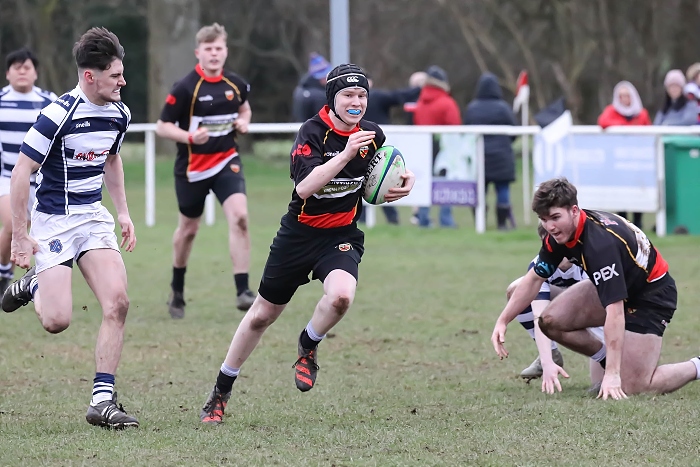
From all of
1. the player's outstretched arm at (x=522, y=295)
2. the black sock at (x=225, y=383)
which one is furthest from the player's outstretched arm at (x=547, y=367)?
the black sock at (x=225, y=383)

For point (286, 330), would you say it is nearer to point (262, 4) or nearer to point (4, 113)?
point (4, 113)

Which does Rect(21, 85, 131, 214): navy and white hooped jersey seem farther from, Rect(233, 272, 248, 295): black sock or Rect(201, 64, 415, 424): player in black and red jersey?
Rect(233, 272, 248, 295): black sock

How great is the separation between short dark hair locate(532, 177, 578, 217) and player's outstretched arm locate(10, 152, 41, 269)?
2.63 meters

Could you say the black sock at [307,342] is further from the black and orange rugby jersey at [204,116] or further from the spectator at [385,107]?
the spectator at [385,107]

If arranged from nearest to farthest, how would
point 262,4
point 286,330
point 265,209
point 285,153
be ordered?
point 286,330, point 265,209, point 285,153, point 262,4

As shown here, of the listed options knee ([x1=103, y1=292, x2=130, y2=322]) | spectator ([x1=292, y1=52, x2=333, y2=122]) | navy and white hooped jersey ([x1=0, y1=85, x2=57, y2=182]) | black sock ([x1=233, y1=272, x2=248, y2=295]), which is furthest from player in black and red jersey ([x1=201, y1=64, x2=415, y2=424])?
spectator ([x1=292, y1=52, x2=333, y2=122])

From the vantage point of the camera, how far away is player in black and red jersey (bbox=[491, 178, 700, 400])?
6.21 m

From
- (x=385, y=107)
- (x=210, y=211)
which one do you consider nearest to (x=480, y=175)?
(x=385, y=107)

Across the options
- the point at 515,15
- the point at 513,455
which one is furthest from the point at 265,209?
the point at 515,15

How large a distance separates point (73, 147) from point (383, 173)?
162cm

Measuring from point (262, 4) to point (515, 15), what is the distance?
8932 mm

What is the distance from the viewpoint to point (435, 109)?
637 inches

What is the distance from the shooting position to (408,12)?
1684 inches

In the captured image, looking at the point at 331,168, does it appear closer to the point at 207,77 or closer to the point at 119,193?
the point at 119,193
